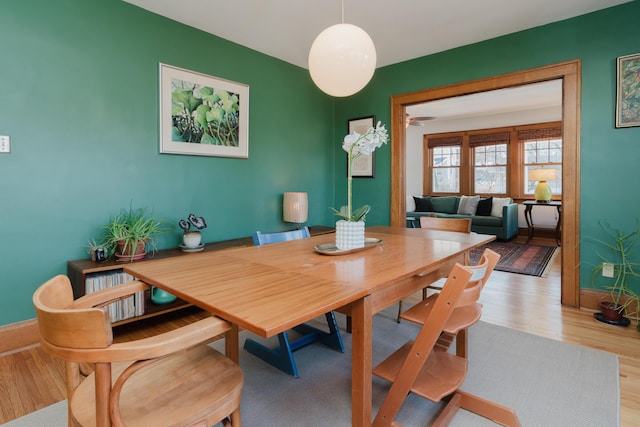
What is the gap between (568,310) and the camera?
284cm

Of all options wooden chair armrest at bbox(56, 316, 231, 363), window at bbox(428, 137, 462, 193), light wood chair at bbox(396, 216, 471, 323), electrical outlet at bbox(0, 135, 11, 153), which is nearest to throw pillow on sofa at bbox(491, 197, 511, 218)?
window at bbox(428, 137, 462, 193)

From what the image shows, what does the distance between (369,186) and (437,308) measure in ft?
10.2

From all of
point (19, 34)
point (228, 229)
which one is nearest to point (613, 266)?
point (228, 229)

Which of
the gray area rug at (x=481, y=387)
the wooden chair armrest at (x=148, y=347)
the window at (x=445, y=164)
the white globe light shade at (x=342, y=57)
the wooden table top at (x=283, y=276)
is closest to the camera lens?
the wooden chair armrest at (x=148, y=347)

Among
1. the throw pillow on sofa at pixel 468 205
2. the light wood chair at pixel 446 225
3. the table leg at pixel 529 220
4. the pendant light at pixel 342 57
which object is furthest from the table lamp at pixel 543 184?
the pendant light at pixel 342 57

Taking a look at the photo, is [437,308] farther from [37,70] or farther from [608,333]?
[37,70]

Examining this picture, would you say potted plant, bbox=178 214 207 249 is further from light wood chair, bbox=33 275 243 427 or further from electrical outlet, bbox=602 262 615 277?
electrical outlet, bbox=602 262 615 277

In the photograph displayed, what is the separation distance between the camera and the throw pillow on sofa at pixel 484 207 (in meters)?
6.49

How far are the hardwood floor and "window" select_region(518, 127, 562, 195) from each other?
11.8 ft

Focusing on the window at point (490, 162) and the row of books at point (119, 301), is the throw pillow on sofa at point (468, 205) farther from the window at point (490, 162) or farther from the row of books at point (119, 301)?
the row of books at point (119, 301)

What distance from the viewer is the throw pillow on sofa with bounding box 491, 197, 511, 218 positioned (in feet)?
20.8

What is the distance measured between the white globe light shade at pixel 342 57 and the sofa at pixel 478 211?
16.3 ft

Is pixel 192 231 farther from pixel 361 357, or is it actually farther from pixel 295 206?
pixel 361 357

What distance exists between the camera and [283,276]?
120cm
